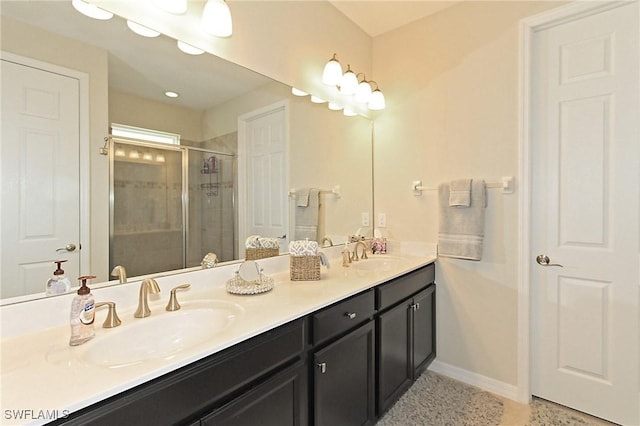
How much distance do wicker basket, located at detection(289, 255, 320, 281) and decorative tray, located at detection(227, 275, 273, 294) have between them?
0.23 metres

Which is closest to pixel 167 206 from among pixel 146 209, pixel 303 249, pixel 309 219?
pixel 146 209

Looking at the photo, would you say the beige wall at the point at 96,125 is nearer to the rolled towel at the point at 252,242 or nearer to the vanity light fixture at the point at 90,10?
the vanity light fixture at the point at 90,10

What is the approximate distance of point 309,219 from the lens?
214 cm

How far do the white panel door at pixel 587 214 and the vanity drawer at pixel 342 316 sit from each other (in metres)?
1.21

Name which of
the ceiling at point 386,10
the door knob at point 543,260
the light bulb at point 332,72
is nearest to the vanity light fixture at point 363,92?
the light bulb at point 332,72

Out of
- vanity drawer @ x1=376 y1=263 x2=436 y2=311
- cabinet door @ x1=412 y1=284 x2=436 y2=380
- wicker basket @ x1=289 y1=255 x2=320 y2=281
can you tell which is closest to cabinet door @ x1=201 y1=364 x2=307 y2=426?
wicker basket @ x1=289 y1=255 x2=320 y2=281

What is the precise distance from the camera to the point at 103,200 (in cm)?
118

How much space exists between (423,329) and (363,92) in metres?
1.83

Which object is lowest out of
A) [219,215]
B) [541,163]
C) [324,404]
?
[324,404]

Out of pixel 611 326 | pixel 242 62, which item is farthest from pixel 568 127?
pixel 242 62

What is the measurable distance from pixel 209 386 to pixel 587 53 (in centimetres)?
254

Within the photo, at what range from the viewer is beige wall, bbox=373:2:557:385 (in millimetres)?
2033

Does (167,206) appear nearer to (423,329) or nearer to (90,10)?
(90,10)

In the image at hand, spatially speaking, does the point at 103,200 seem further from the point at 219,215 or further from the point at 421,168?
the point at 421,168
